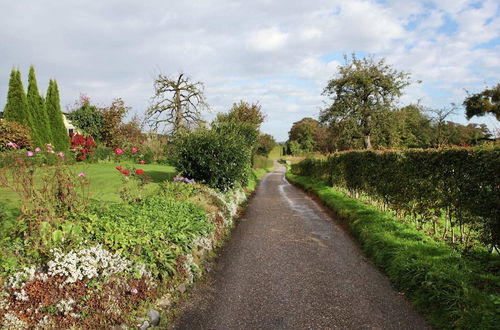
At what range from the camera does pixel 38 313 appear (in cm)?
382

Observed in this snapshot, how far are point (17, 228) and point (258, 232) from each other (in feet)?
20.8

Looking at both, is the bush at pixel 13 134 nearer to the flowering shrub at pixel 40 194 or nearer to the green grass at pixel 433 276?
the flowering shrub at pixel 40 194

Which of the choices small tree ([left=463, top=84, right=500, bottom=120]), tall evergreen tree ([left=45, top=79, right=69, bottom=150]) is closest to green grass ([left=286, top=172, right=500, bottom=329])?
tall evergreen tree ([left=45, top=79, right=69, bottom=150])

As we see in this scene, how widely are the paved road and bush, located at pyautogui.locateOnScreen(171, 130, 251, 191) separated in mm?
4717

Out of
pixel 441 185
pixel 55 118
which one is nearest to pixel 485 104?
pixel 441 185

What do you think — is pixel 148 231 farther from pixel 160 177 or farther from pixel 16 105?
pixel 16 105

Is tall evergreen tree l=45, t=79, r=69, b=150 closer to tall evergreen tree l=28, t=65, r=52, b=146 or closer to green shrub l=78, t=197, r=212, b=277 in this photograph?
tall evergreen tree l=28, t=65, r=52, b=146

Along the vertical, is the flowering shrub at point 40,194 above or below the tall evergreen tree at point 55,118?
below

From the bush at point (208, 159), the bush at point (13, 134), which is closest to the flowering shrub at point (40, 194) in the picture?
the bush at point (208, 159)

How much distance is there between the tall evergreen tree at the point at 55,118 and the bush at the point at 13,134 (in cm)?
369

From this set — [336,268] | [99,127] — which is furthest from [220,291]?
[99,127]

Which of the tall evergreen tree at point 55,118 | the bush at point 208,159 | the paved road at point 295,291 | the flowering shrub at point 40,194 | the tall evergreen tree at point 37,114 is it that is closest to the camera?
the paved road at point 295,291

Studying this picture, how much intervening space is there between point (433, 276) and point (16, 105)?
29.9 m

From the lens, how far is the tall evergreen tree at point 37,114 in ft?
83.5
